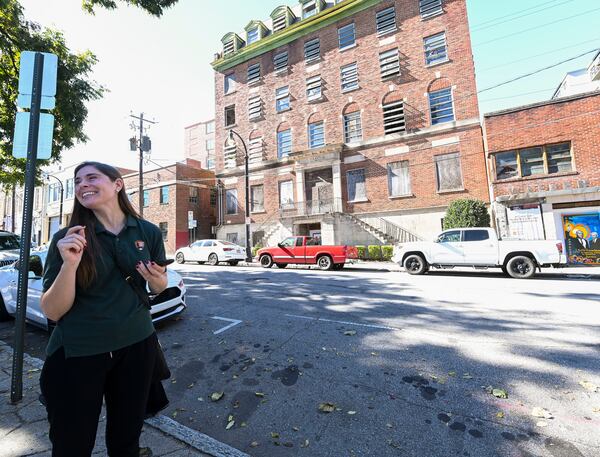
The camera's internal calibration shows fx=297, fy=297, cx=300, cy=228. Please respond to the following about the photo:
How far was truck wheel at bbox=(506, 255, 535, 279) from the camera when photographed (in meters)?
10.5

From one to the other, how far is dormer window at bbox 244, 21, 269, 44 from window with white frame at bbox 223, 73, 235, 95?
3.36 meters

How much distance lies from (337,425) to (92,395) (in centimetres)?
195

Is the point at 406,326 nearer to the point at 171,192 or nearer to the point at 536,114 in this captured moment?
the point at 536,114

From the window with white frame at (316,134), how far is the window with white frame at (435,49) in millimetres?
8141

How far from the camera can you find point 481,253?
11203 millimetres

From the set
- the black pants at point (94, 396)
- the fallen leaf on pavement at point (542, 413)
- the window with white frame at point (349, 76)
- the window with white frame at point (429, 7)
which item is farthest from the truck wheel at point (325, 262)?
the window with white frame at point (429, 7)

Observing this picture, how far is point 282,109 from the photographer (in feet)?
81.0

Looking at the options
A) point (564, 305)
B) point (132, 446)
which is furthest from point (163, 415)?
point (564, 305)

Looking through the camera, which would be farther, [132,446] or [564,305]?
[564,305]

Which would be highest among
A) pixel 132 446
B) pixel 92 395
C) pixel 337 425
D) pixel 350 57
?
pixel 350 57

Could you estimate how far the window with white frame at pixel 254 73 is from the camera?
26328mm

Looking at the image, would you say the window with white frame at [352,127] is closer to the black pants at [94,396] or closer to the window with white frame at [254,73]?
the window with white frame at [254,73]

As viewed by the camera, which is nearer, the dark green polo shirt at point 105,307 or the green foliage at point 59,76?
the dark green polo shirt at point 105,307

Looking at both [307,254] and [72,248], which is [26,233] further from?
[307,254]
